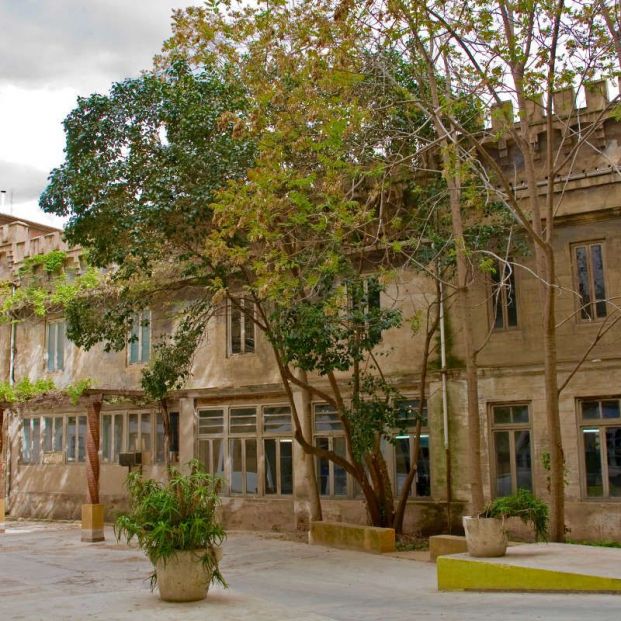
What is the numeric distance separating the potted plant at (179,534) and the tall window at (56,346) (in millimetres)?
16760

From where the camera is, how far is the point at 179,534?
9.03 m

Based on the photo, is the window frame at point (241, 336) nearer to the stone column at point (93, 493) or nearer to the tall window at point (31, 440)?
the stone column at point (93, 493)

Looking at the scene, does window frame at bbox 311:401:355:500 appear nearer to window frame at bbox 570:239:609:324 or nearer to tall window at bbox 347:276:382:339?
tall window at bbox 347:276:382:339

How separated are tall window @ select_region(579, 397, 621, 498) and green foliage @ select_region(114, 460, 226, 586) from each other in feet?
30.3

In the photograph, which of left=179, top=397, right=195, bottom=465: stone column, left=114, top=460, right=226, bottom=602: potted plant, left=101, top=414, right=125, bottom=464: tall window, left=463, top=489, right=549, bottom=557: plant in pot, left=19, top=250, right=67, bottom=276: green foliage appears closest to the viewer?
left=114, top=460, right=226, bottom=602: potted plant

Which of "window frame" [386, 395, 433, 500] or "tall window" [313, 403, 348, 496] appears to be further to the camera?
"tall window" [313, 403, 348, 496]

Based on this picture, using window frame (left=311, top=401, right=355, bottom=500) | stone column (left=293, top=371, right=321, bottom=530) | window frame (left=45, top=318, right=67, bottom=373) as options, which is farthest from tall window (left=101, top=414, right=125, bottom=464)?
window frame (left=311, top=401, right=355, bottom=500)

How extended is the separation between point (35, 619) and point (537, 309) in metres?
11.6

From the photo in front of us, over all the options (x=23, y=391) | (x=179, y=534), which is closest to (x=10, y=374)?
(x=23, y=391)

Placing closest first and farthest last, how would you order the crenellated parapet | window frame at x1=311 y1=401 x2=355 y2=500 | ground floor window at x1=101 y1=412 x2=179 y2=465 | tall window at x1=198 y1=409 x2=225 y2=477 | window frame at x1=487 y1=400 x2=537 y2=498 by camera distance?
window frame at x1=487 y1=400 x2=537 y2=498 < window frame at x1=311 y1=401 x2=355 y2=500 < tall window at x1=198 y1=409 x2=225 y2=477 < ground floor window at x1=101 y1=412 x2=179 y2=465 < the crenellated parapet

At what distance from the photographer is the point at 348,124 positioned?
11961 millimetres

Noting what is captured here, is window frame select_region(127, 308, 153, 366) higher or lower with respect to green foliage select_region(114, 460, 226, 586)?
higher

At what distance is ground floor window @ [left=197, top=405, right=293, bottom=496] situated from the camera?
66.8 ft

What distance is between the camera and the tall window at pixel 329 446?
1927 centimetres
